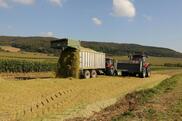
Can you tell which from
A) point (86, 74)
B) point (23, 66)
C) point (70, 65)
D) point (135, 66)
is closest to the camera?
point (70, 65)

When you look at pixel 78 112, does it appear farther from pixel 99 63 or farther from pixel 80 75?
pixel 99 63

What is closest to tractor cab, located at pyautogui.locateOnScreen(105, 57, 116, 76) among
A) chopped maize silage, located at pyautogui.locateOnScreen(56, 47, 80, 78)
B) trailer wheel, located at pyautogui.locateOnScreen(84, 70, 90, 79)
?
trailer wheel, located at pyautogui.locateOnScreen(84, 70, 90, 79)

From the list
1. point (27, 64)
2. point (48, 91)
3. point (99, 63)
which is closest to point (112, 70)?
point (99, 63)

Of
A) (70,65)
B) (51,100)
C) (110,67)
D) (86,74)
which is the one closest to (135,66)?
(110,67)

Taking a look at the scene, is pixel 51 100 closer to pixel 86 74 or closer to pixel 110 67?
pixel 86 74

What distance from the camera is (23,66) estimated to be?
158 feet

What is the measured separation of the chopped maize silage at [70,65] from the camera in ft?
103

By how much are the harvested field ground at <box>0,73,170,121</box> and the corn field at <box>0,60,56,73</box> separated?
2129 centimetres

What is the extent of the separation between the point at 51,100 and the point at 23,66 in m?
A: 29.6

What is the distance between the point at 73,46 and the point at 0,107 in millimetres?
15406

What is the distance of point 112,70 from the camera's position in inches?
1582

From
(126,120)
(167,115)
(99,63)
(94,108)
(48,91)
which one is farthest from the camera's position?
(99,63)

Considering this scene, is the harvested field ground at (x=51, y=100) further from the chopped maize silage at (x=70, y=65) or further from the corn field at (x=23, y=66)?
the corn field at (x=23, y=66)

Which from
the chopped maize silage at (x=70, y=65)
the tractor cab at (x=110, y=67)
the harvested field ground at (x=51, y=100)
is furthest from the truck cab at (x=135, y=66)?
the harvested field ground at (x=51, y=100)
